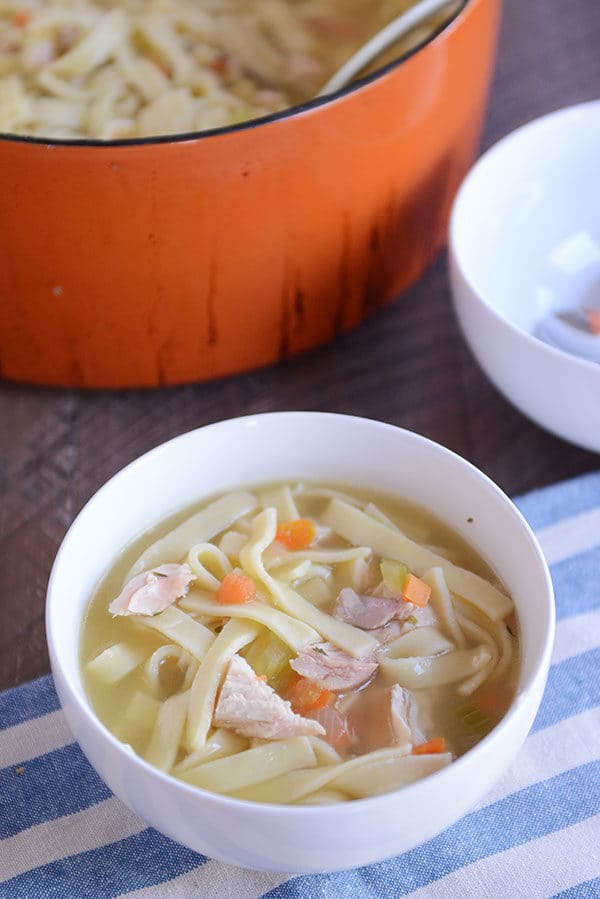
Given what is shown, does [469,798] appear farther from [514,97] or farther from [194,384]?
[514,97]

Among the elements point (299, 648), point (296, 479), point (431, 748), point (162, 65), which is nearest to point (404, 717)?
point (431, 748)

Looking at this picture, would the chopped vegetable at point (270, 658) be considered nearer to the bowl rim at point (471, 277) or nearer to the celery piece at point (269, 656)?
the celery piece at point (269, 656)

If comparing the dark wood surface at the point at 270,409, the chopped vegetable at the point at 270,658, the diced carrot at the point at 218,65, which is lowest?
the dark wood surface at the point at 270,409

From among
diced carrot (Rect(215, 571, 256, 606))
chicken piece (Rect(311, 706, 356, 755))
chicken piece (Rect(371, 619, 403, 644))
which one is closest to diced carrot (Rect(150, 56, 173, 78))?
diced carrot (Rect(215, 571, 256, 606))

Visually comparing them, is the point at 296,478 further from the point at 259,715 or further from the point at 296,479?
the point at 259,715

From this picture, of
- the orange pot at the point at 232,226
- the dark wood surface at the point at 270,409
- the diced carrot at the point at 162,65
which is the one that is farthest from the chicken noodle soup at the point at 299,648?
the diced carrot at the point at 162,65

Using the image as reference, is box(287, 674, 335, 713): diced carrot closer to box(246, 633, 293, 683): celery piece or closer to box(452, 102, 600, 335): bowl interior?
box(246, 633, 293, 683): celery piece
